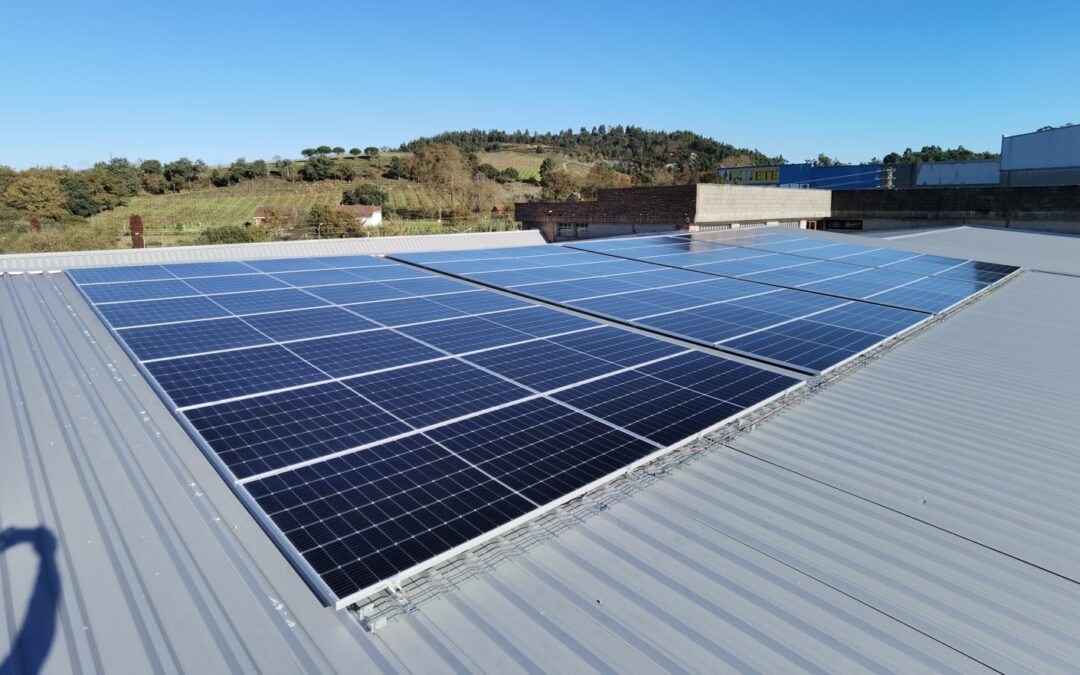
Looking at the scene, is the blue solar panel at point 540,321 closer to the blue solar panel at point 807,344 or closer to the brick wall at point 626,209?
the blue solar panel at point 807,344

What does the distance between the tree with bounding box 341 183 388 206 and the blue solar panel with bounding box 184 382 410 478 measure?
259ft

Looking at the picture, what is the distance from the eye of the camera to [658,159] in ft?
500

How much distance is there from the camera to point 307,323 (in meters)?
11.1

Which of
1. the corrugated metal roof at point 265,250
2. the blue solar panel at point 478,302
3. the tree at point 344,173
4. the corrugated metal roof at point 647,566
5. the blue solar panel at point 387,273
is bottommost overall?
the corrugated metal roof at point 647,566

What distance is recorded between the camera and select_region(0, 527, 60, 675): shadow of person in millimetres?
3686

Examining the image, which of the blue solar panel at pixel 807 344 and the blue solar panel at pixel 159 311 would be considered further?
the blue solar panel at pixel 159 311

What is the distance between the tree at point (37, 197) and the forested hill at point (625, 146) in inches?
3232

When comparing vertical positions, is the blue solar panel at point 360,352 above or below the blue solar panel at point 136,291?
below

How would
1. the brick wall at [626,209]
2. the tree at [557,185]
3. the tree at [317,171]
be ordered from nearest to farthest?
the brick wall at [626,209], the tree at [557,185], the tree at [317,171]

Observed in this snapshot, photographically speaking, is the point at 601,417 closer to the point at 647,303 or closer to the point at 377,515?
the point at 377,515

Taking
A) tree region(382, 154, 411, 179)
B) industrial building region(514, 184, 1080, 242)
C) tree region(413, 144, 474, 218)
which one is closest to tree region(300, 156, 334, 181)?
tree region(382, 154, 411, 179)

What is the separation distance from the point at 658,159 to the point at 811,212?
115 meters

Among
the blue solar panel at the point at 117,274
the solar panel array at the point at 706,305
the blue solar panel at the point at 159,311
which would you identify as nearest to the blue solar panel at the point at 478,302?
the solar panel array at the point at 706,305

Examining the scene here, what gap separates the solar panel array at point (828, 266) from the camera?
54.3 ft
